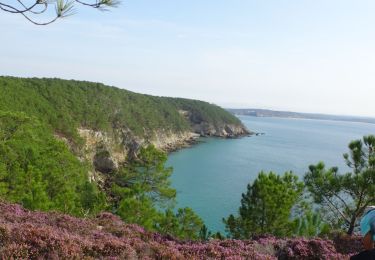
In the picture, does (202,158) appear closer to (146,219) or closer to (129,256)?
(146,219)

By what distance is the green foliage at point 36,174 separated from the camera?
79.8 ft


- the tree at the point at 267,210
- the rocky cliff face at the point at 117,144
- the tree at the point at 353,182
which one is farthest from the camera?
the rocky cliff face at the point at 117,144

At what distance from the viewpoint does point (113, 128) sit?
102312 millimetres

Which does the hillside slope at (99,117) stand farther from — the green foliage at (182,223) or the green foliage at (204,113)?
the green foliage at (182,223)

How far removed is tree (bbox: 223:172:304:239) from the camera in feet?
81.3

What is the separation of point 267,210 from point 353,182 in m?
8.81

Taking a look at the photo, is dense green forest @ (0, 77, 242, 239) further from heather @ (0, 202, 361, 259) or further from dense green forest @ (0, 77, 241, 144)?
dense green forest @ (0, 77, 241, 144)

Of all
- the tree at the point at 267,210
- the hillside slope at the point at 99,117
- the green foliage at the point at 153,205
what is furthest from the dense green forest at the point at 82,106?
the tree at the point at 267,210

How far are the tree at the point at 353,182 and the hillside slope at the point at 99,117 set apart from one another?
45.5 metres

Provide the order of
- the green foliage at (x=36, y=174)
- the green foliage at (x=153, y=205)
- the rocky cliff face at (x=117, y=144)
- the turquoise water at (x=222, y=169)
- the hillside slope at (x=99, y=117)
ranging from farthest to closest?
1. the rocky cliff face at (x=117, y=144)
2. the hillside slope at (x=99, y=117)
3. the turquoise water at (x=222, y=169)
4. the green foliage at (x=153, y=205)
5. the green foliage at (x=36, y=174)

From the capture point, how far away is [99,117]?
96812 mm

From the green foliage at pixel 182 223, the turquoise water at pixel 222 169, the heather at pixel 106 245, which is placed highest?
the heather at pixel 106 245

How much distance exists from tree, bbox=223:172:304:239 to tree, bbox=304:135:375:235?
18.7ft

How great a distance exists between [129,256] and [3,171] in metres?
21.5
